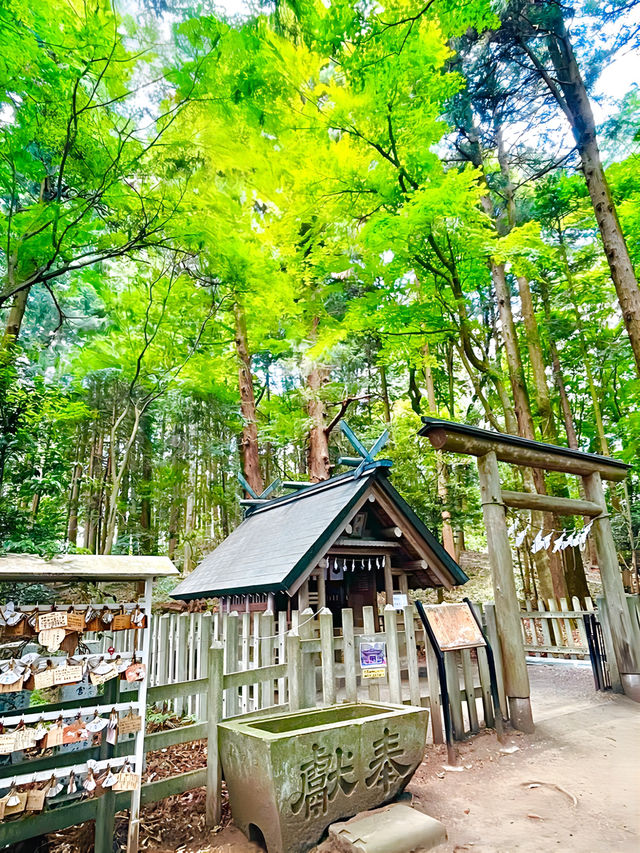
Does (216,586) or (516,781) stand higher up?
(216,586)

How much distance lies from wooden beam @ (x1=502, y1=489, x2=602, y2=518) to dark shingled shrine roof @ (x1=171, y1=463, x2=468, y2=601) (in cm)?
265

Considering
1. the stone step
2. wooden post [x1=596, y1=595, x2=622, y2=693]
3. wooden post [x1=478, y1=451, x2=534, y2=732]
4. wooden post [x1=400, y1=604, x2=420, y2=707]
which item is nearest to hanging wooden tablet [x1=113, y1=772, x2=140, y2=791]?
the stone step

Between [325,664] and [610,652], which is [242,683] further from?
[610,652]

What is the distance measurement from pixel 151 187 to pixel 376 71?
489 cm

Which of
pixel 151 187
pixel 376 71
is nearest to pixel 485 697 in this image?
pixel 151 187

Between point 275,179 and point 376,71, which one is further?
point 275,179

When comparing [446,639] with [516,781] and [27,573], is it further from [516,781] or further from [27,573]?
[27,573]

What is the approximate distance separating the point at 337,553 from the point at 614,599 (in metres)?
4.84

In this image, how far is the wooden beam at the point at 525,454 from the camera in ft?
20.7

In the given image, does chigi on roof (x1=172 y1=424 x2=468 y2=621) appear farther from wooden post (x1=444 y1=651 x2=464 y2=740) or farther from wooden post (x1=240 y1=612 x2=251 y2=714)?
wooden post (x1=444 y1=651 x2=464 y2=740)

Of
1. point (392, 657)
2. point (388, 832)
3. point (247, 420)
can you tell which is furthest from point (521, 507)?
point (247, 420)

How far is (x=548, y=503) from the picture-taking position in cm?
750

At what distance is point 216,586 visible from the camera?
9.37m

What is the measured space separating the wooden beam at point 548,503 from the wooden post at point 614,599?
23 centimetres
